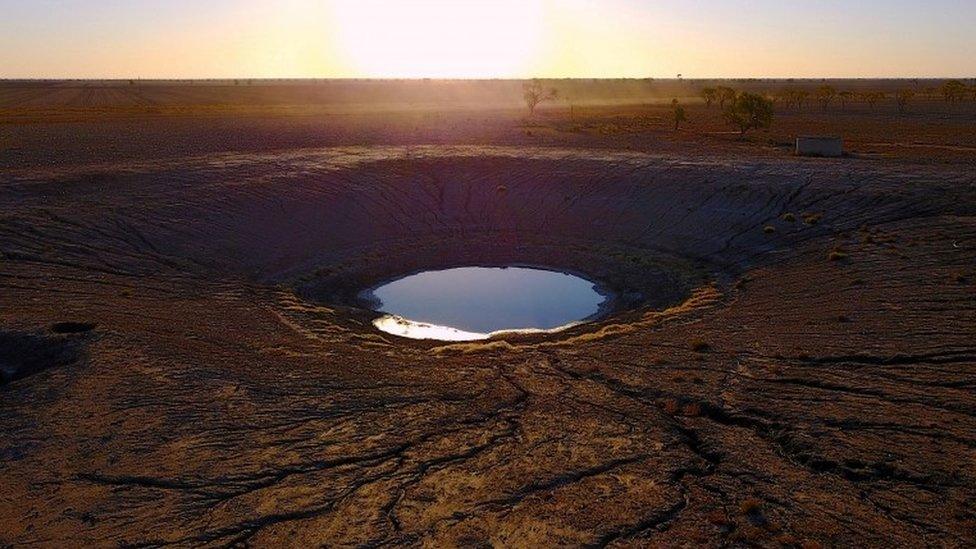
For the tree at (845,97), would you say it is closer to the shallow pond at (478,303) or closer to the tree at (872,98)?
the tree at (872,98)

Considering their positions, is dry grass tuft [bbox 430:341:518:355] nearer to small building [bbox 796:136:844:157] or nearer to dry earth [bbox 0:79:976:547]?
dry earth [bbox 0:79:976:547]

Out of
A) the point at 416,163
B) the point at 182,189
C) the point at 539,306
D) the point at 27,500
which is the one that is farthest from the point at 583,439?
the point at 416,163

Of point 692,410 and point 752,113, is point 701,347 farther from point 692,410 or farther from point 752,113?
point 752,113

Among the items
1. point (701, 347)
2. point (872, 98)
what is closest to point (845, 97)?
point (872, 98)

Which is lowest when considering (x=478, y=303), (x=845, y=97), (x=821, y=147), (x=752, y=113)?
(x=478, y=303)

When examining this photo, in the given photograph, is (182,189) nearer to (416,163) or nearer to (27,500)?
(416,163)

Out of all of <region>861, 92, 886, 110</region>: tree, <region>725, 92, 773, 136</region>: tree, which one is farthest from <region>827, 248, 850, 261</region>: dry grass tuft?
<region>861, 92, 886, 110</region>: tree

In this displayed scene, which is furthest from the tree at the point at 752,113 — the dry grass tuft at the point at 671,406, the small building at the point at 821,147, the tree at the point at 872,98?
the dry grass tuft at the point at 671,406
